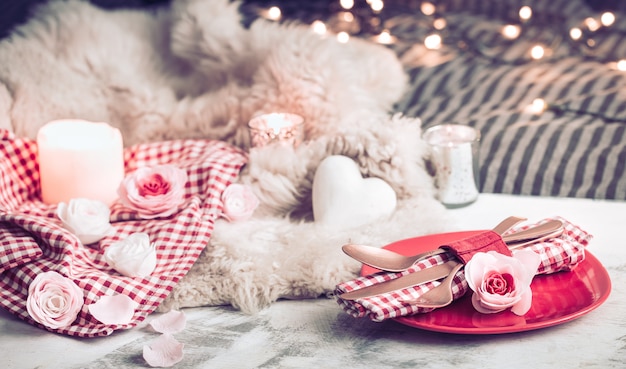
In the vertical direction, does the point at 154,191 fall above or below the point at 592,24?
below

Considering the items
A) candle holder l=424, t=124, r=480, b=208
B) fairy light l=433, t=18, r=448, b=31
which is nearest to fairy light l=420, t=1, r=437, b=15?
fairy light l=433, t=18, r=448, b=31

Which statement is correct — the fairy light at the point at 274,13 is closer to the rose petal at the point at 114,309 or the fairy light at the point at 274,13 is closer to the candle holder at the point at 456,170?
the candle holder at the point at 456,170

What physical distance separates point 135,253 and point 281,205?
0.92ft

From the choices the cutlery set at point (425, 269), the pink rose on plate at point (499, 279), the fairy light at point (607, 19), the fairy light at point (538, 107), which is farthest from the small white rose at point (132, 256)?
the fairy light at point (607, 19)

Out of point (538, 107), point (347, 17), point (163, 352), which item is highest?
point (347, 17)

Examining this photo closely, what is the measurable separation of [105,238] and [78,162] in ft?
0.50

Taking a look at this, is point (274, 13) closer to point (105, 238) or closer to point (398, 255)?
point (105, 238)

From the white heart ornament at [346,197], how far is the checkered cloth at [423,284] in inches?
9.1

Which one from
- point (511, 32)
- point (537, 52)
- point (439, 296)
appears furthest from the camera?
point (511, 32)

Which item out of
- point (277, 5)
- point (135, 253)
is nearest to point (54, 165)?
point (135, 253)

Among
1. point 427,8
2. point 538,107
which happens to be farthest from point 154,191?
point 427,8

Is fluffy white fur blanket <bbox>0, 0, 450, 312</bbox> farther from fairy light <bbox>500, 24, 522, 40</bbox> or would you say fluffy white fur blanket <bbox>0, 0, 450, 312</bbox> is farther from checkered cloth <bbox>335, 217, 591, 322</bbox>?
fairy light <bbox>500, 24, 522, 40</bbox>

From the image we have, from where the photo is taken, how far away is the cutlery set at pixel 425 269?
80cm

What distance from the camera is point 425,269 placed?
838 millimetres
